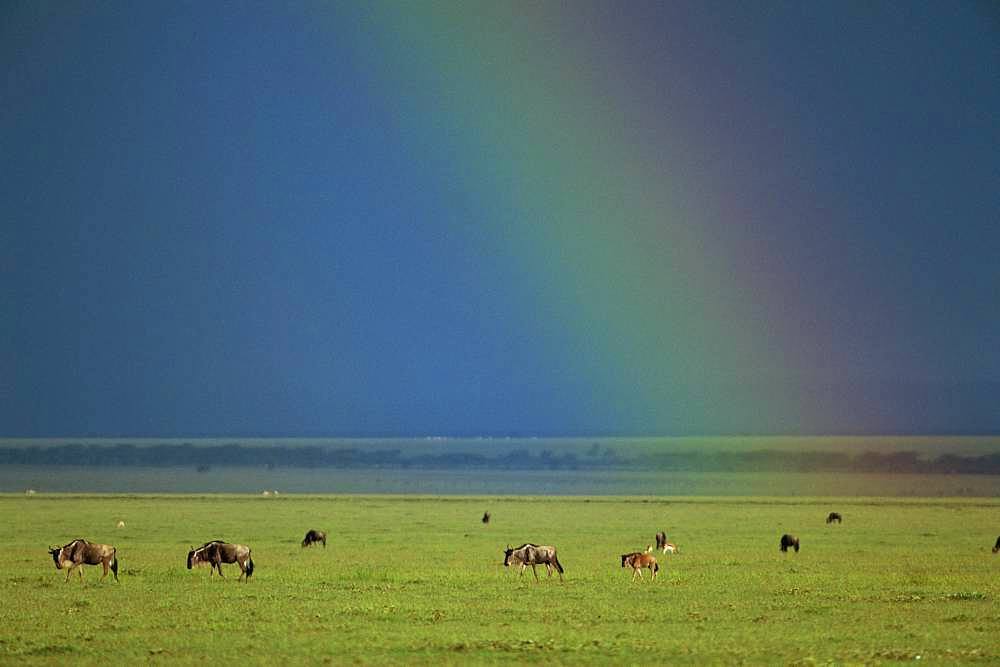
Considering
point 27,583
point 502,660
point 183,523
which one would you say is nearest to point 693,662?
point 502,660

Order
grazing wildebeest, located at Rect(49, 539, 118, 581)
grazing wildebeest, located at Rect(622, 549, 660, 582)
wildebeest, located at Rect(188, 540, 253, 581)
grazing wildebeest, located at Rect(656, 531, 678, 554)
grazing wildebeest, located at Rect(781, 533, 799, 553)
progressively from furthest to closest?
grazing wildebeest, located at Rect(781, 533, 799, 553)
grazing wildebeest, located at Rect(656, 531, 678, 554)
grazing wildebeest, located at Rect(622, 549, 660, 582)
wildebeest, located at Rect(188, 540, 253, 581)
grazing wildebeest, located at Rect(49, 539, 118, 581)

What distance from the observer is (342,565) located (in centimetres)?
3394

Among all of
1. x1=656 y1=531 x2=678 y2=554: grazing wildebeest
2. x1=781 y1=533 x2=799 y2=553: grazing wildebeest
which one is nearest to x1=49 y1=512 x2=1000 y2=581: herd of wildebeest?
x1=656 y1=531 x2=678 y2=554: grazing wildebeest

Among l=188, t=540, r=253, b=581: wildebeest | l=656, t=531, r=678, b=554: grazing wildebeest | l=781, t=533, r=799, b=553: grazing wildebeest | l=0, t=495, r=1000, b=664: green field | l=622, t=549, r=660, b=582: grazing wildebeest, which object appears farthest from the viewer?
l=781, t=533, r=799, b=553: grazing wildebeest

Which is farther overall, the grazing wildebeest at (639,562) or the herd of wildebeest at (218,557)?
the grazing wildebeest at (639,562)

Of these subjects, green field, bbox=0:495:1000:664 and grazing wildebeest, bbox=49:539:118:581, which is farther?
grazing wildebeest, bbox=49:539:118:581

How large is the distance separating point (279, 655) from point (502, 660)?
3.30m

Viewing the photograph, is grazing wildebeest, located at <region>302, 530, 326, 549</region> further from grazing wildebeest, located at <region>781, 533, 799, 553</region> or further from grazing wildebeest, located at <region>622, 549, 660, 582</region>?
grazing wildebeest, located at <region>781, 533, 799, 553</region>

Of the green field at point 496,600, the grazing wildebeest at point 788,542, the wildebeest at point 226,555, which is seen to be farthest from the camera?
the grazing wildebeest at point 788,542

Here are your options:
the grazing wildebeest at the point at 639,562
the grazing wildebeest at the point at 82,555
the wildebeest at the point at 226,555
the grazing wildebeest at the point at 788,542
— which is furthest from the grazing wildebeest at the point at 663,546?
the grazing wildebeest at the point at 82,555

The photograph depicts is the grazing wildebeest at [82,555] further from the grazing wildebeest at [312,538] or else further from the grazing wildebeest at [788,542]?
the grazing wildebeest at [788,542]

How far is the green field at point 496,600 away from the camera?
18656 millimetres

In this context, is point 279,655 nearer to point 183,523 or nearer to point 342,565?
point 342,565

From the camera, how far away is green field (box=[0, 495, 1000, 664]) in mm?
18656
